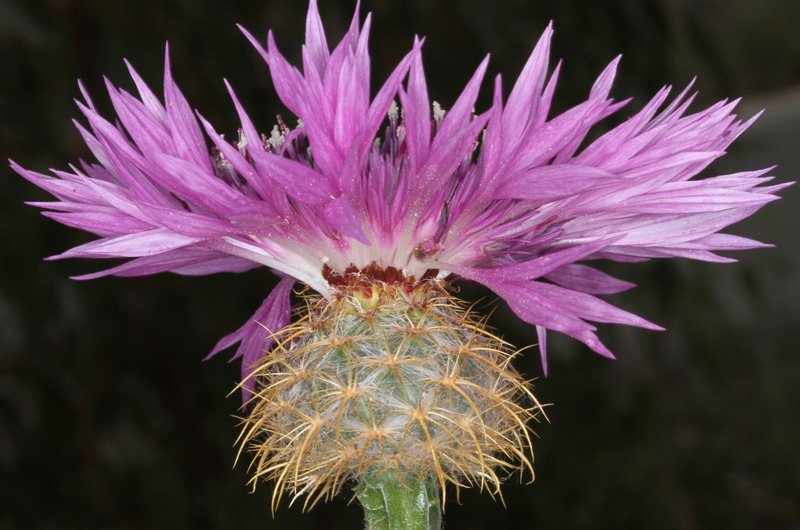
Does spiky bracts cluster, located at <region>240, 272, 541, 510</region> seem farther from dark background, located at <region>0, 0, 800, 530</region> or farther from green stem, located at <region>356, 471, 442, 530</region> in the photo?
dark background, located at <region>0, 0, 800, 530</region>

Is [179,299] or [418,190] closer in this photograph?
[418,190]

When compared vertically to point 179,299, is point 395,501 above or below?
below

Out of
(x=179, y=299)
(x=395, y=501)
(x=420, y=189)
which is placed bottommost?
(x=395, y=501)

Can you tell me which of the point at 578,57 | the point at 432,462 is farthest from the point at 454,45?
the point at 432,462

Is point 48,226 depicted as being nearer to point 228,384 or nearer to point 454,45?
point 228,384

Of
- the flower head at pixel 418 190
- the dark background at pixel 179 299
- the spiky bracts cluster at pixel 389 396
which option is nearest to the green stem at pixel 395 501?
the spiky bracts cluster at pixel 389 396

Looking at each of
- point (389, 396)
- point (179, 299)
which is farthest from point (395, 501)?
point (179, 299)

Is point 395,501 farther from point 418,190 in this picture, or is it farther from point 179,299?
point 179,299
